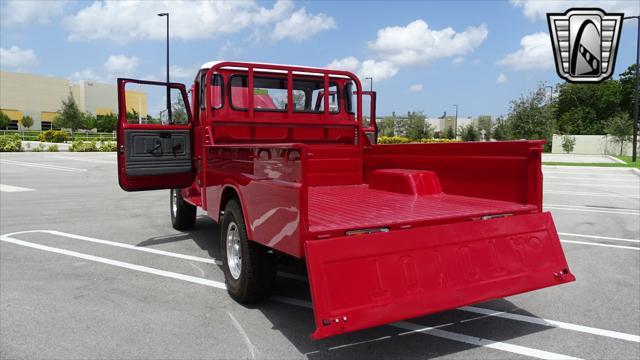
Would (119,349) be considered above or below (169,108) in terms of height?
below

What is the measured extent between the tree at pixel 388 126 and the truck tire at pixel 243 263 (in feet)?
185

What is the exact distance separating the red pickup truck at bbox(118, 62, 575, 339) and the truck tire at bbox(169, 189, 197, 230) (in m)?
0.81

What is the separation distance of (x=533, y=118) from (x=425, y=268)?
38.3m

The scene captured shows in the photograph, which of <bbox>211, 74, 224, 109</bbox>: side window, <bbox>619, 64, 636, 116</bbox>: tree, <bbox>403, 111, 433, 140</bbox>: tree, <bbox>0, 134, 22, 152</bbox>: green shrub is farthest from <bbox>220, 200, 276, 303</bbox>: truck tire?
<bbox>619, 64, 636, 116</bbox>: tree

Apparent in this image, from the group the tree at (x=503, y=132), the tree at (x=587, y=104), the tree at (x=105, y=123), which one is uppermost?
the tree at (x=587, y=104)

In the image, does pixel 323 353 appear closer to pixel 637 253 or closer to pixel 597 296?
pixel 597 296

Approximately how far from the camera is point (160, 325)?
3.76 m

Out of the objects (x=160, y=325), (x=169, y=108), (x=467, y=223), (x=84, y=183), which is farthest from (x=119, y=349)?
(x=84, y=183)

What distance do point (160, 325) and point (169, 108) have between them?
386 cm

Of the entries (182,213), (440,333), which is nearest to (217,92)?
(182,213)

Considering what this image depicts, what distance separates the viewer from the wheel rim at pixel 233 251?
14.1 ft

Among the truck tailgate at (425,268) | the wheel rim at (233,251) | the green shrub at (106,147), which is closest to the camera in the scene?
the truck tailgate at (425,268)

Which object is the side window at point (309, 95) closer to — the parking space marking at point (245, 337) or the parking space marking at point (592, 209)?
the parking space marking at point (245, 337)

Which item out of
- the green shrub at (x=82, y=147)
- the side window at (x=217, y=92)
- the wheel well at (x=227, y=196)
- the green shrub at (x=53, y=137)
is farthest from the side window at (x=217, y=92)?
the green shrub at (x=53, y=137)
